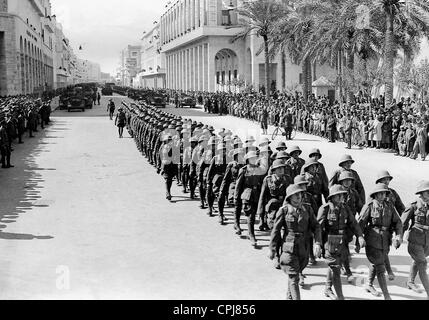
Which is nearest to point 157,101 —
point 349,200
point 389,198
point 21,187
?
point 21,187

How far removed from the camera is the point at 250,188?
31.3 ft

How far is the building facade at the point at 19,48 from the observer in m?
52.5

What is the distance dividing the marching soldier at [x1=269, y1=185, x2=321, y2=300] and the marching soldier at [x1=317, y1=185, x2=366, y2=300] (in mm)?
224

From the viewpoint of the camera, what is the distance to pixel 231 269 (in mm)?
8133

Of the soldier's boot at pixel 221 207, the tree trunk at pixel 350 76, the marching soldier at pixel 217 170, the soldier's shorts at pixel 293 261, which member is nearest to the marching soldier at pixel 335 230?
the soldier's shorts at pixel 293 261

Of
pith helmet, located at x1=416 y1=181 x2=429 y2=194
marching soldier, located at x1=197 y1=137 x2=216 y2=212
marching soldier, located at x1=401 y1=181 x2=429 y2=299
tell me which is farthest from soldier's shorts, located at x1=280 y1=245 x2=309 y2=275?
marching soldier, located at x1=197 y1=137 x2=216 y2=212

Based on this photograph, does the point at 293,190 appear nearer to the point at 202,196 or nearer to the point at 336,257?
the point at 336,257

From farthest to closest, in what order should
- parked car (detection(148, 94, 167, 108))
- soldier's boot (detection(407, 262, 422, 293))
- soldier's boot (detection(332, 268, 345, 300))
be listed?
parked car (detection(148, 94, 167, 108)), soldier's boot (detection(407, 262, 422, 293)), soldier's boot (detection(332, 268, 345, 300))

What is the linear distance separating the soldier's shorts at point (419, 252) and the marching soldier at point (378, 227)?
198mm

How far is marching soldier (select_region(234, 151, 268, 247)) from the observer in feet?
31.0

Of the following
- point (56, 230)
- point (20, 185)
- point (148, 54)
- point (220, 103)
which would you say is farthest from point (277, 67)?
point (148, 54)

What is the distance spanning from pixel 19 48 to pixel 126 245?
5078cm

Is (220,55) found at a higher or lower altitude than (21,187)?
higher

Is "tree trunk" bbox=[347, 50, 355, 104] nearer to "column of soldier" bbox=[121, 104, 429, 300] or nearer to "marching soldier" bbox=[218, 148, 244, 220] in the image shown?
"column of soldier" bbox=[121, 104, 429, 300]
